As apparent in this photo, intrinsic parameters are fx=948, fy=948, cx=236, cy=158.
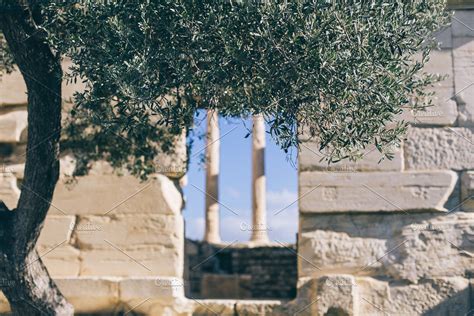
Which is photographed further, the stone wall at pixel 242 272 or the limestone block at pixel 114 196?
the stone wall at pixel 242 272

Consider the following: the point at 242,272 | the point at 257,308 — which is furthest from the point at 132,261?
the point at 242,272

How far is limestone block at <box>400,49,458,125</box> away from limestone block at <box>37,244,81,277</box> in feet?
12.7

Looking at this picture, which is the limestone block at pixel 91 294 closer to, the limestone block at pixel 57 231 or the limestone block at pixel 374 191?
the limestone block at pixel 57 231

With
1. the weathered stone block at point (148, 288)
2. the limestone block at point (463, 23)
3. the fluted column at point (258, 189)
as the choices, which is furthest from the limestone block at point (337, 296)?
the fluted column at point (258, 189)

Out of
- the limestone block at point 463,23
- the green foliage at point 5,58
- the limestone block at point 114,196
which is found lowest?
the limestone block at point 114,196

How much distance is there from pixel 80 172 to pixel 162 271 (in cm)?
143

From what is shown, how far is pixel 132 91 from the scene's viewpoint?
23.1 ft

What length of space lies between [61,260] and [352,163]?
3.34m

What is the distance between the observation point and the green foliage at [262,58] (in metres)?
6.88

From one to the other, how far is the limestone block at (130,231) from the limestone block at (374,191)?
4.90 feet

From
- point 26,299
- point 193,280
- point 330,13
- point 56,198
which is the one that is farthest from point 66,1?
point 193,280

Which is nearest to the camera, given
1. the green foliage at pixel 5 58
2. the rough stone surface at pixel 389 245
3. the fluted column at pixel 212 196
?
the green foliage at pixel 5 58

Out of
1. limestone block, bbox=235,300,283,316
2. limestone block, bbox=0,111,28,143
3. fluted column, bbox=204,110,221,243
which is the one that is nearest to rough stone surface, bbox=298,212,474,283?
limestone block, bbox=235,300,283,316

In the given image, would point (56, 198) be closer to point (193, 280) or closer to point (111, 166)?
point (111, 166)
